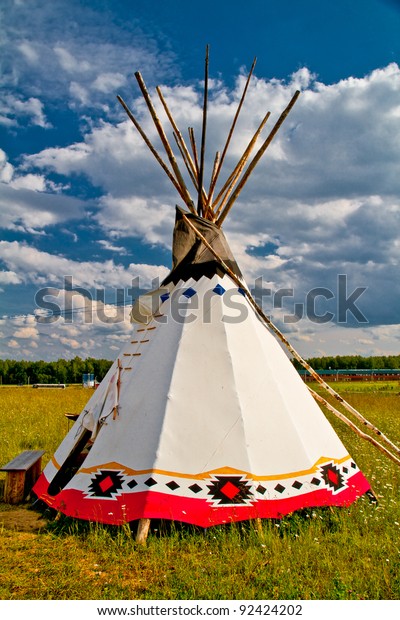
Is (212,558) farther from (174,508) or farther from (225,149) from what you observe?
(225,149)

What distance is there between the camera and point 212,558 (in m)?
3.81

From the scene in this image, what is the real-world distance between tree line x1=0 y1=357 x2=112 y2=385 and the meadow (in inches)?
3102

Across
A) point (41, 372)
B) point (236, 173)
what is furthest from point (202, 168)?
point (41, 372)

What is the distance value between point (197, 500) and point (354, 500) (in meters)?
1.78

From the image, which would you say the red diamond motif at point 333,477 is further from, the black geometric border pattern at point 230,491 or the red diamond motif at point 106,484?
the red diamond motif at point 106,484

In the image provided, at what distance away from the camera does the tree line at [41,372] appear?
3243 inches

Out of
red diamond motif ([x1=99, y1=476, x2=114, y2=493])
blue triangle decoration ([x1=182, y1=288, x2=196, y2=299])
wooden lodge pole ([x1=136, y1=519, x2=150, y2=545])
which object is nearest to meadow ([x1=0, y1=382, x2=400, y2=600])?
wooden lodge pole ([x1=136, y1=519, x2=150, y2=545])

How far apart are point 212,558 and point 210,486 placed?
2.06 feet

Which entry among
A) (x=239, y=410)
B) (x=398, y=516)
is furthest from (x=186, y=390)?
(x=398, y=516)

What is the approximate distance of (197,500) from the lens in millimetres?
4207

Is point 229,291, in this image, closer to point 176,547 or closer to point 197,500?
point 197,500

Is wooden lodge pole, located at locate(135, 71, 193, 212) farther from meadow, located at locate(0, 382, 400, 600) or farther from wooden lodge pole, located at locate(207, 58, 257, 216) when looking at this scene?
meadow, located at locate(0, 382, 400, 600)

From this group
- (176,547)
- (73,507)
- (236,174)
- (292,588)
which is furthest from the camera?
(236,174)

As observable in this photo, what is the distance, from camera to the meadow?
3.31 m
